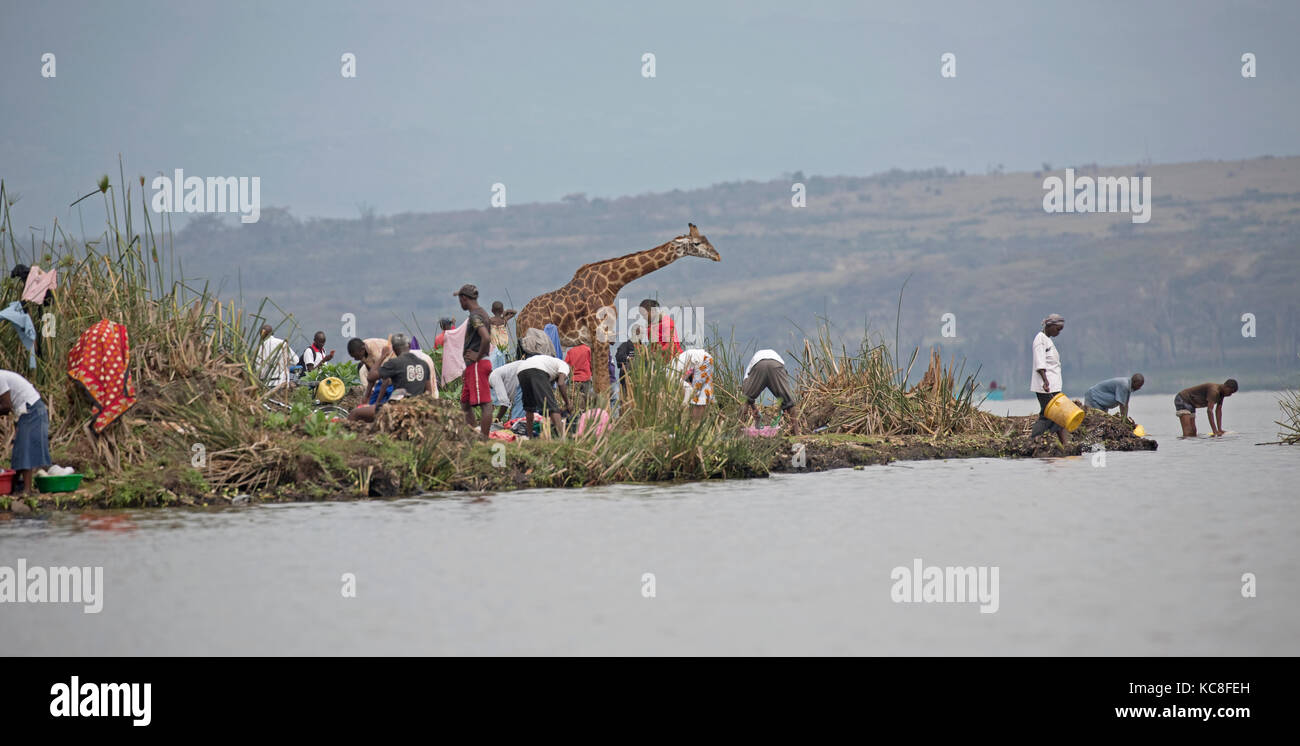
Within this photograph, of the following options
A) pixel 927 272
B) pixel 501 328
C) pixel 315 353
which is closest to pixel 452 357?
pixel 501 328

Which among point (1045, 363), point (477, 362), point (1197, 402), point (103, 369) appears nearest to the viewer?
point (103, 369)

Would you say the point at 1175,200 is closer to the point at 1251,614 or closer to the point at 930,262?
the point at 930,262

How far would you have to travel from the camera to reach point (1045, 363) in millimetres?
16578

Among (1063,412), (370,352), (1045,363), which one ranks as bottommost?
(1063,412)

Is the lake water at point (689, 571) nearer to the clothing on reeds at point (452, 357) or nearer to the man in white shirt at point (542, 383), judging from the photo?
the man in white shirt at point (542, 383)

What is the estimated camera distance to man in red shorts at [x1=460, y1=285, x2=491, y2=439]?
15.1 meters

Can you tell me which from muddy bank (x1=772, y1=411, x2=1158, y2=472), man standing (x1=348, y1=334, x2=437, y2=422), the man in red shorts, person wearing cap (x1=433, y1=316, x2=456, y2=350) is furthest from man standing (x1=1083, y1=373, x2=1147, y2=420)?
man standing (x1=348, y1=334, x2=437, y2=422)

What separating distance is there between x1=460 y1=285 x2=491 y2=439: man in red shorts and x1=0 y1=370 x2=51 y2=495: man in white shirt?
4258 millimetres

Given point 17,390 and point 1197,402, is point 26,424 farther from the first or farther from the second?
point 1197,402

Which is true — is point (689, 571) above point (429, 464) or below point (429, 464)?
below

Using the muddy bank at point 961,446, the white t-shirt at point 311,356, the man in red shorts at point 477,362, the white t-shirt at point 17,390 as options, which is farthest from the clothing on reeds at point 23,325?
the white t-shirt at point 311,356

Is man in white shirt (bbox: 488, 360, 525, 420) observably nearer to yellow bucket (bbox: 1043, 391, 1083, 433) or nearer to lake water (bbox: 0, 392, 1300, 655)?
lake water (bbox: 0, 392, 1300, 655)

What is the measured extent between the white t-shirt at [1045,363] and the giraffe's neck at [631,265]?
575 centimetres

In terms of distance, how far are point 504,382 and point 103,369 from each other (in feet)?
14.7
